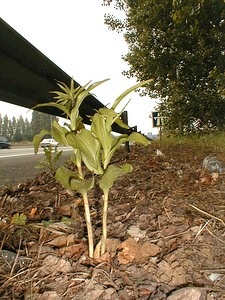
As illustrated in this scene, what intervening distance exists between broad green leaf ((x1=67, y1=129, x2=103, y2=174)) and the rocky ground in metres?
0.29

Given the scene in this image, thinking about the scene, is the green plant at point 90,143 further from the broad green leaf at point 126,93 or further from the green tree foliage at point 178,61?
the green tree foliage at point 178,61

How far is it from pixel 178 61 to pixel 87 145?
25.5 feet

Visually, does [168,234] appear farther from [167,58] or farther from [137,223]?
[167,58]

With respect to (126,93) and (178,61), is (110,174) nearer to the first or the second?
(126,93)

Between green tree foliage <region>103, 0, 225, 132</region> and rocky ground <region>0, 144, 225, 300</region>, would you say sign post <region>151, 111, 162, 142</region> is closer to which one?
green tree foliage <region>103, 0, 225, 132</region>

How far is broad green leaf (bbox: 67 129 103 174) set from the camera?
0.75 m

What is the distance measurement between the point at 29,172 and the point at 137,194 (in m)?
1.39

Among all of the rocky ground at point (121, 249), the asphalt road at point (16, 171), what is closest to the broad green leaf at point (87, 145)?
the rocky ground at point (121, 249)

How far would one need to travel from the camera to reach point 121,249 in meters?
0.87

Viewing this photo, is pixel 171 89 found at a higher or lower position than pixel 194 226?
higher

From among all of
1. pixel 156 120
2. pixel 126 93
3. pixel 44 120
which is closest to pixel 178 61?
pixel 156 120

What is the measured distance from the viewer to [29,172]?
2.50 meters

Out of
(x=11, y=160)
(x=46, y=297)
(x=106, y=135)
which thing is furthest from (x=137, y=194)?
(x=11, y=160)

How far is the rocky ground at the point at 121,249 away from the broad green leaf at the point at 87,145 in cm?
29
